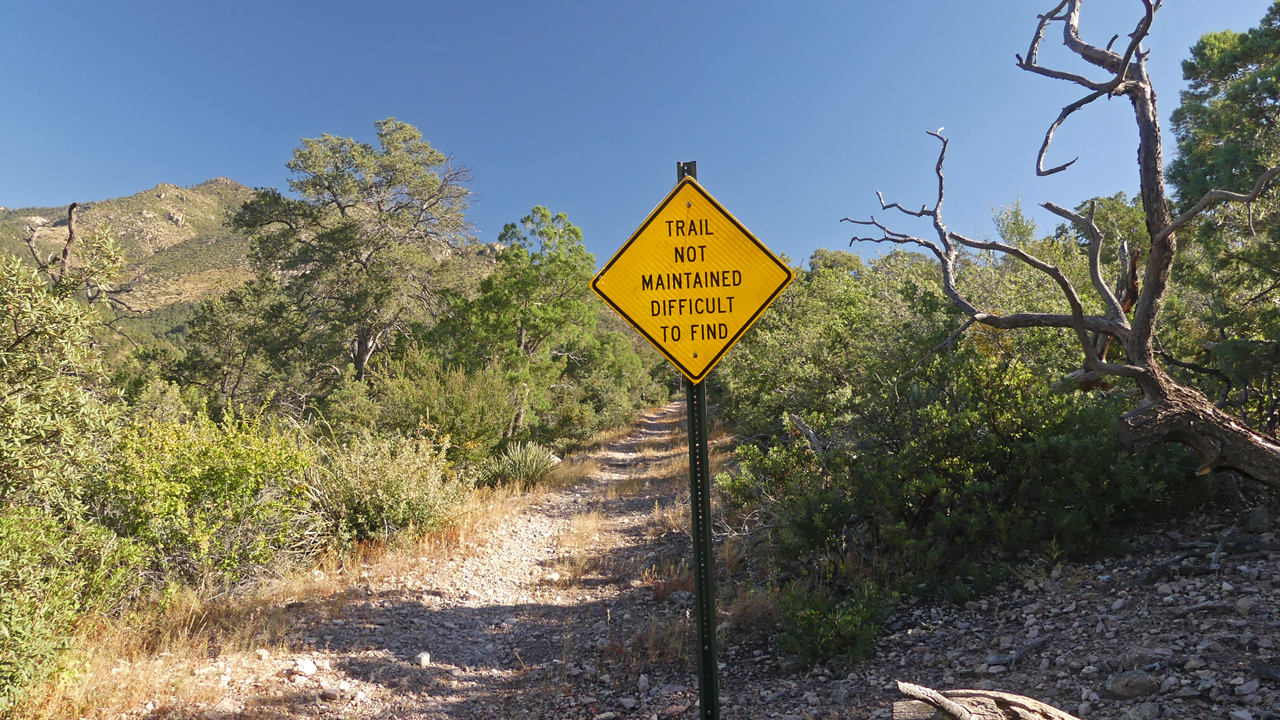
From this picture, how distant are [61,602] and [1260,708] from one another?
23.1 feet

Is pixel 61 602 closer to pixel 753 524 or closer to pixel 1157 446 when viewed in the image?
pixel 753 524

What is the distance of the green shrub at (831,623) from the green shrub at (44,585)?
197 inches

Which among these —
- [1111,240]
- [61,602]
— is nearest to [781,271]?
[61,602]

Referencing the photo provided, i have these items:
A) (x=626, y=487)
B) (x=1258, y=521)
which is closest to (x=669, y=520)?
(x=626, y=487)

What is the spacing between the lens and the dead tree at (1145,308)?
4516 millimetres

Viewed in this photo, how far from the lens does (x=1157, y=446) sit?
17.1 ft

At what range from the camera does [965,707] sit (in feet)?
8.15

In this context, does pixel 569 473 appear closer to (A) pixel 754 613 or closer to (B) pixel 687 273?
(A) pixel 754 613

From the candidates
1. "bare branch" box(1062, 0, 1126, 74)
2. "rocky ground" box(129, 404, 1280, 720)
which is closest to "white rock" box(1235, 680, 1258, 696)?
"rocky ground" box(129, 404, 1280, 720)

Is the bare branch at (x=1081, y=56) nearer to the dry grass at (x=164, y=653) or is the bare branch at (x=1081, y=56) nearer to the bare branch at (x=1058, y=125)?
the bare branch at (x=1058, y=125)

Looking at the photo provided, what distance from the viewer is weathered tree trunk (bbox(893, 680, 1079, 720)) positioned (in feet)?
7.96

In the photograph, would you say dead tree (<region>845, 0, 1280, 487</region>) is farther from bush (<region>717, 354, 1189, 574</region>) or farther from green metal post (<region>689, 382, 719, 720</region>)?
green metal post (<region>689, 382, 719, 720</region>)

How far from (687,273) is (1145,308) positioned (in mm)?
4552

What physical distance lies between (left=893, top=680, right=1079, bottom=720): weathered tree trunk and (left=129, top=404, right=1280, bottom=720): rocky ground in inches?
24.5
